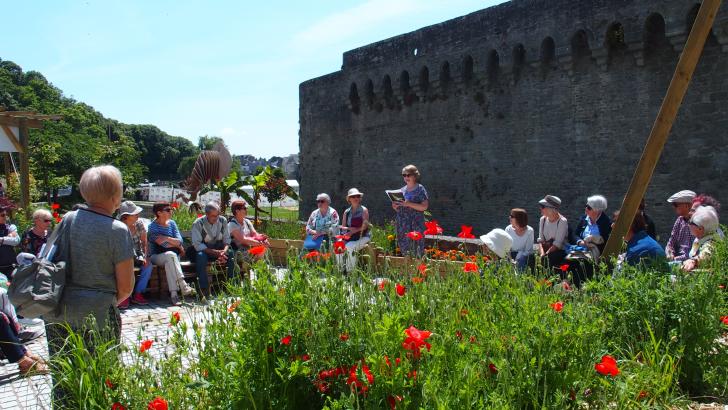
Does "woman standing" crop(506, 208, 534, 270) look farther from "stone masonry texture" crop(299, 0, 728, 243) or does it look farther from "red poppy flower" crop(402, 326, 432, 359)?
"stone masonry texture" crop(299, 0, 728, 243)

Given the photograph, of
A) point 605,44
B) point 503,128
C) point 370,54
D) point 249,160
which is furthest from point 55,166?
point 249,160

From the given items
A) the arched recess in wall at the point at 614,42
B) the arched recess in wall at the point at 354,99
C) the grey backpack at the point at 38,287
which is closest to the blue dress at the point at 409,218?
the grey backpack at the point at 38,287

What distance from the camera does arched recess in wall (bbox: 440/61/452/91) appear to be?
53.3 ft

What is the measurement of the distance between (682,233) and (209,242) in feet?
18.5

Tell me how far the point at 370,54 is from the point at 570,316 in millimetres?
17039

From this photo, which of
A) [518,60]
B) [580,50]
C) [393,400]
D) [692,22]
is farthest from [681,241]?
[518,60]

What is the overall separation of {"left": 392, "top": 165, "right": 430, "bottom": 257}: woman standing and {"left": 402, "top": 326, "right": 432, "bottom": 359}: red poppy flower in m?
4.85

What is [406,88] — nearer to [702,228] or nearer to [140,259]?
[140,259]

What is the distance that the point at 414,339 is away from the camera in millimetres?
2039

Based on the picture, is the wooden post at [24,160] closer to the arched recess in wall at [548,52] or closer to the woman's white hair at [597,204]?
the woman's white hair at [597,204]

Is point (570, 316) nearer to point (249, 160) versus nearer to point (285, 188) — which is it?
point (285, 188)

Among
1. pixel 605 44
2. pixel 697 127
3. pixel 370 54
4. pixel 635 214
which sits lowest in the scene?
pixel 635 214

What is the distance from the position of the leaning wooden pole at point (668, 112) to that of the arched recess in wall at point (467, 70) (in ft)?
38.1

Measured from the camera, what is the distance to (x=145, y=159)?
268 ft
